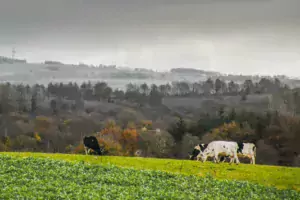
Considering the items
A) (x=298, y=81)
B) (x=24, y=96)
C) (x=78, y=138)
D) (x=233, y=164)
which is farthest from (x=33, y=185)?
(x=298, y=81)

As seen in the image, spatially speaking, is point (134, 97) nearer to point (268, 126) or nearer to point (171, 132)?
point (171, 132)

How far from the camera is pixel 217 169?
1728cm

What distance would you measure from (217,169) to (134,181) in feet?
15.9

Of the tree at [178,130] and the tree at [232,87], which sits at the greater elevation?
the tree at [232,87]

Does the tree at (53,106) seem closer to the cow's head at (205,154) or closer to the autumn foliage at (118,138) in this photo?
the autumn foliage at (118,138)

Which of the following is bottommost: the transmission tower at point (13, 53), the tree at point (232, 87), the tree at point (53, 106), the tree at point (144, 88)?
the tree at point (53, 106)

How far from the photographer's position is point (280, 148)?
23469mm

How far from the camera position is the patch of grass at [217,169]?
1619 cm

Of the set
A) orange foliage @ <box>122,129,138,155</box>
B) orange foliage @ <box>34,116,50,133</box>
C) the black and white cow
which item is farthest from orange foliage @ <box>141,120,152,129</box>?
the black and white cow

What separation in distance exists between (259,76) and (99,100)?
10008mm

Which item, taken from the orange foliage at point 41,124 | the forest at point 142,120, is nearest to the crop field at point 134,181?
the forest at point 142,120

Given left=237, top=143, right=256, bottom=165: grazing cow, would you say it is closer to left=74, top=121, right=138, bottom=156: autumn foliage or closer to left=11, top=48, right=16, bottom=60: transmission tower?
left=74, top=121, right=138, bottom=156: autumn foliage

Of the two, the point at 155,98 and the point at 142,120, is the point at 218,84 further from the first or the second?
the point at 142,120

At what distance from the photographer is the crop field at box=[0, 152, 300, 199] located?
11.9 m
